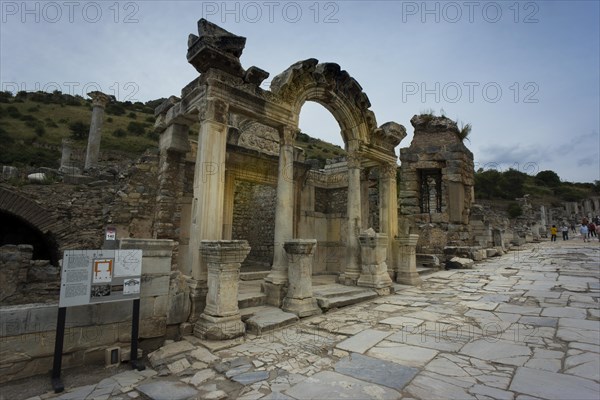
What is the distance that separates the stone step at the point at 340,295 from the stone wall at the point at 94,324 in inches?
100

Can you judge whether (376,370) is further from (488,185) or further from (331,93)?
(488,185)

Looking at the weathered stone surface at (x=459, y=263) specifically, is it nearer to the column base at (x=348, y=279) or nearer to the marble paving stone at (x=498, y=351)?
the column base at (x=348, y=279)

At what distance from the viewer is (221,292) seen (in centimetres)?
460

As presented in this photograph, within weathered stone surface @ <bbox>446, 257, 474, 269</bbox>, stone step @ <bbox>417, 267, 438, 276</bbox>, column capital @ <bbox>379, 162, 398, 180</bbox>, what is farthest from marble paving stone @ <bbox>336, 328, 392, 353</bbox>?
weathered stone surface @ <bbox>446, 257, 474, 269</bbox>

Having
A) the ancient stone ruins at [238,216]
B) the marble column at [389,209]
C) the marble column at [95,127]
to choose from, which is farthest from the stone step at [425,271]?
the marble column at [95,127]

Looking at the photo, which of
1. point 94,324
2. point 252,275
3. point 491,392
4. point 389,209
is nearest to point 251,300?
point 94,324

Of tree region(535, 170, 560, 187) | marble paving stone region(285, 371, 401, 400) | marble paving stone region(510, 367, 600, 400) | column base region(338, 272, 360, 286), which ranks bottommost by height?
marble paving stone region(285, 371, 401, 400)

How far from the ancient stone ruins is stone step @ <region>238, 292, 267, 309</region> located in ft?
0.07

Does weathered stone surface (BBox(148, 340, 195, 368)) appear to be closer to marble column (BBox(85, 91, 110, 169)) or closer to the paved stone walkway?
the paved stone walkway

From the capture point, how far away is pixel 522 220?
1201 inches

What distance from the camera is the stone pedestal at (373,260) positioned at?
750 centimetres

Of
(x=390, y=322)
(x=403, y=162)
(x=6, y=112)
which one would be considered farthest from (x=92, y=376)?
(x=6, y=112)

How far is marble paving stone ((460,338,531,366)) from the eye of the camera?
3.55m

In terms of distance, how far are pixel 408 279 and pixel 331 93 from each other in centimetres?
538
